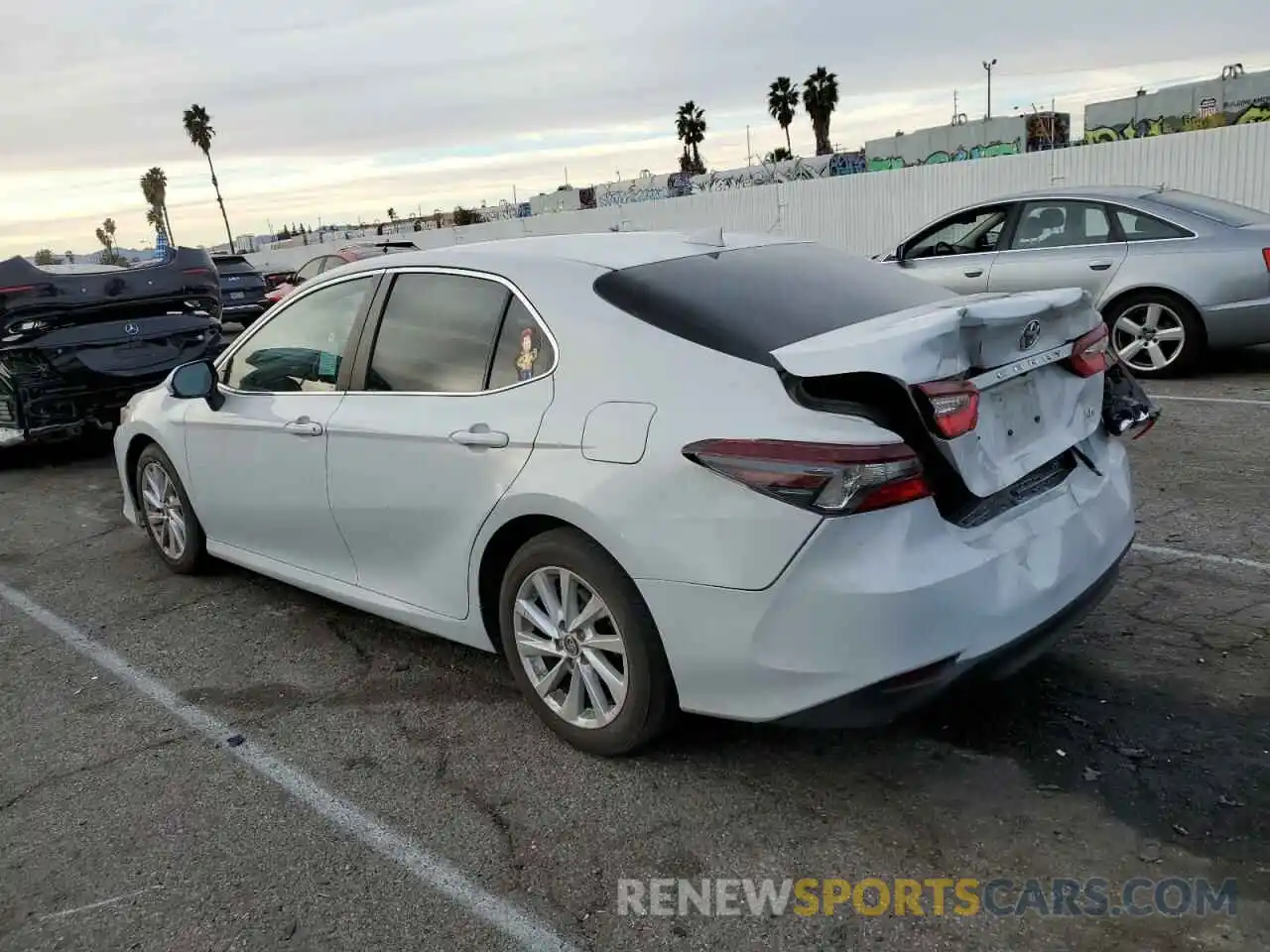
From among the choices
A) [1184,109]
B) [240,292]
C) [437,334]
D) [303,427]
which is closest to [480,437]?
[437,334]

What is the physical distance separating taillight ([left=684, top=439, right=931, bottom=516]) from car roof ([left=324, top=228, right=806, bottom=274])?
3.50ft

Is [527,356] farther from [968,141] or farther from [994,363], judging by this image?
[968,141]

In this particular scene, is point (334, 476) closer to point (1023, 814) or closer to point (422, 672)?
point (422, 672)

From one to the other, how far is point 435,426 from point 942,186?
1869 centimetres

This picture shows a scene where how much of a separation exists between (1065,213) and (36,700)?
8.36 metres

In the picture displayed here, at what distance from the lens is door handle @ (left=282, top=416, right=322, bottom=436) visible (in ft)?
13.5

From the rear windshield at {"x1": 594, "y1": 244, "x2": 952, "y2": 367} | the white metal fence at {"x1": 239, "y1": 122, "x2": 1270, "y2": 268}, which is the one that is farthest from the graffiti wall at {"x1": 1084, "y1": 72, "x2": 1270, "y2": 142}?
the rear windshield at {"x1": 594, "y1": 244, "x2": 952, "y2": 367}

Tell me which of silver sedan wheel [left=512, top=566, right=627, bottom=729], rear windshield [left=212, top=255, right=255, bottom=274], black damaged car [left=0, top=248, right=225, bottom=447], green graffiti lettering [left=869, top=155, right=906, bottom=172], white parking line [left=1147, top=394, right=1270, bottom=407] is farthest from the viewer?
green graffiti lettering [left=869, top=155, right=906, bottom=172]

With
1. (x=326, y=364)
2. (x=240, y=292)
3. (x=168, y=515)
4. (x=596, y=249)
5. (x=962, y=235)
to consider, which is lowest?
(x=240, y=292)

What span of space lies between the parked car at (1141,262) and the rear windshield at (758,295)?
5.44 meters

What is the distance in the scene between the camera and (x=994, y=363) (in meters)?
2.93

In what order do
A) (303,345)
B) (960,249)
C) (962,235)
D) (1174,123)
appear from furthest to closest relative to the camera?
(1174,123), (962,235), (960,249), (303,345)

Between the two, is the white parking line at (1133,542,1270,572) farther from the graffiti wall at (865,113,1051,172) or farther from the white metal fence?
the graffiti wall at (865,113,1051,172)

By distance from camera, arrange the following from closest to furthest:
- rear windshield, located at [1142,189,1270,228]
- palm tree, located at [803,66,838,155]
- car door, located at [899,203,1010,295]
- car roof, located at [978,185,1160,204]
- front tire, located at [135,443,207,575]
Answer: front tire, located at [135,443,207,575] < rear windshield, located at [1142,189,1270,228] < car roof, located at [978,185,1160,204] < car door, located at [899,203,1010,295] < palm tree, located at [803,66,838,155]
